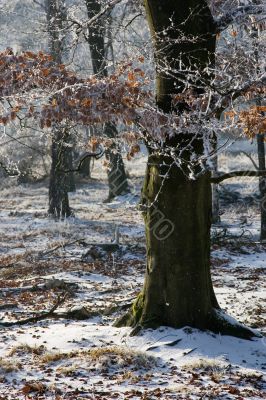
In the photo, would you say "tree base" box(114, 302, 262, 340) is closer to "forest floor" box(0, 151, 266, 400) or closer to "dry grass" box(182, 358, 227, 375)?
"forest floor" box(0, 151, 266, 400)

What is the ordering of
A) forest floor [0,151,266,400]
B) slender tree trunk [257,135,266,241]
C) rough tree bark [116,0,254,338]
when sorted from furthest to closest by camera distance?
slender tree trunk [257,135,266,241], rough tree bark [116,0,254,338], forest floor [0,151,266,400]

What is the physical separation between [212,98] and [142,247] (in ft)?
27.9

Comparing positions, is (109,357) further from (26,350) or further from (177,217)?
(177,217)

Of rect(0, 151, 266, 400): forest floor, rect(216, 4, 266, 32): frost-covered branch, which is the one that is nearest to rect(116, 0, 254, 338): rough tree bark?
rect(216, 4, 266, 32): frost-covered branch

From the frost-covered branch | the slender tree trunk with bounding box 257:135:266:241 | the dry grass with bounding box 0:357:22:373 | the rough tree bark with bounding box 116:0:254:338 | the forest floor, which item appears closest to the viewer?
the forest floor

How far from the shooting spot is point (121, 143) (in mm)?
8312

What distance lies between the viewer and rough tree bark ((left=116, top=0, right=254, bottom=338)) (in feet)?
23.0

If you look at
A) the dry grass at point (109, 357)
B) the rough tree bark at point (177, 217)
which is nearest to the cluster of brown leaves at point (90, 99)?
the rough tree bark at point (177, 217)

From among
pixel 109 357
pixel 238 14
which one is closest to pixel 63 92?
pixel 238 14

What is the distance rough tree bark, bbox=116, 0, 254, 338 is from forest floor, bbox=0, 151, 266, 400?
26cm

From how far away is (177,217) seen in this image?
7.19 meters

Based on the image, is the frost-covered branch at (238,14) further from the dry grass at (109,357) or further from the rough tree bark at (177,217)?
the dry grass at (109,357)

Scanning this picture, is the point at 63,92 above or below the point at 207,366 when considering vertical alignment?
above

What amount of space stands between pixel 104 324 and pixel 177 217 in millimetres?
2194
